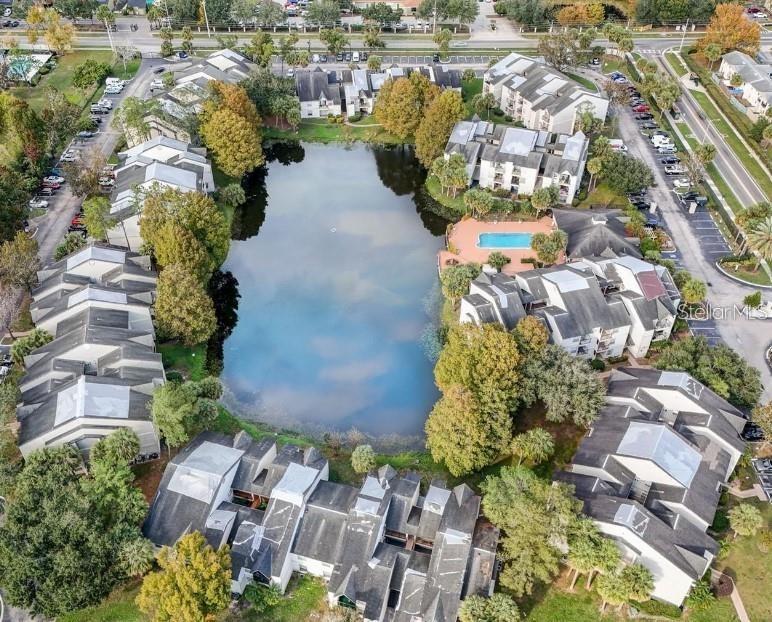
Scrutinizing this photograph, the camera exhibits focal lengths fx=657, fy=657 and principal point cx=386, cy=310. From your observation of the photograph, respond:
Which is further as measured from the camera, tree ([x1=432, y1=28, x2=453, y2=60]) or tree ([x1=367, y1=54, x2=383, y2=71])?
tree ([x1=432, y1=28, x2=453, y2=60])

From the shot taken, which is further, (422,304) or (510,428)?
(422,304)

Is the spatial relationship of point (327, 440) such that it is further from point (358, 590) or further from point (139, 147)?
point (139, 147)

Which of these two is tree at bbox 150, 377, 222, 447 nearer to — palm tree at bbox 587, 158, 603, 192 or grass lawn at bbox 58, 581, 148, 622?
grass lawn at bbox 58, 581, 148, 622

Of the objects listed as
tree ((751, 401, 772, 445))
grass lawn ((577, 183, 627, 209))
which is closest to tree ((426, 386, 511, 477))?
tree ((751, 401, 772, 445))

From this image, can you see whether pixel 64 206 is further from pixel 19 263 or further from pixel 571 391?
pixel 571 391

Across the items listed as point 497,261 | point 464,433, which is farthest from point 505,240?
point 464,433

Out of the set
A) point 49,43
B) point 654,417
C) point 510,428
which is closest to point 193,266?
point 510,428
